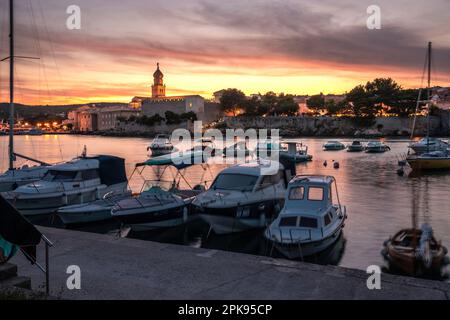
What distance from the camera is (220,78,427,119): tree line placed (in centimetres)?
15300

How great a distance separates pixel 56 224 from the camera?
22.3 meters

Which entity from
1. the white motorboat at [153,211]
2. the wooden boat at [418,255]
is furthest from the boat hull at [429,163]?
the wooden boat at [418,255]

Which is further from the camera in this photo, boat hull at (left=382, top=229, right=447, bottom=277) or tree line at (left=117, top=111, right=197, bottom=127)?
tree line at (left=117, top=111, right=197, bottom=127)

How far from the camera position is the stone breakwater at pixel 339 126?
14150cm

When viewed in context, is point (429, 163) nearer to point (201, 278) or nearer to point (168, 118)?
point (201, 278)

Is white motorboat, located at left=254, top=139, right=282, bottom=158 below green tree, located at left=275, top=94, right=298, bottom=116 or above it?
below

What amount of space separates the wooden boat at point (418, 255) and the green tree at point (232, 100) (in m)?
170

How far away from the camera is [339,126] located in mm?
156125

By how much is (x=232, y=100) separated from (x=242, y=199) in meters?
169

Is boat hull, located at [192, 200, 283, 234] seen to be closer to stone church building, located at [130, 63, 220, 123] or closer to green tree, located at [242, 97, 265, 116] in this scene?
green tree, located at [242, 97, 265, 116]

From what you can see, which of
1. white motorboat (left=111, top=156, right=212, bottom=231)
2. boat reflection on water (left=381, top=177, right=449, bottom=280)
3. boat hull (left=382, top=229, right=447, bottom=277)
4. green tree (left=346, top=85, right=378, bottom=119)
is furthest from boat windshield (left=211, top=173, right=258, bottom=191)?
green tree (left=346, top=85, right=378, bottom=119)

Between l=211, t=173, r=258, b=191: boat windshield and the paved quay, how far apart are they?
808cm

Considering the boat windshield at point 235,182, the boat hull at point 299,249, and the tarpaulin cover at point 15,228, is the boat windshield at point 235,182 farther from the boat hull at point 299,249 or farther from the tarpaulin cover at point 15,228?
the tarpaulin cover at point 15,228

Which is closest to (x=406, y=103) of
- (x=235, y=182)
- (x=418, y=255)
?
(x=235, y=182)
